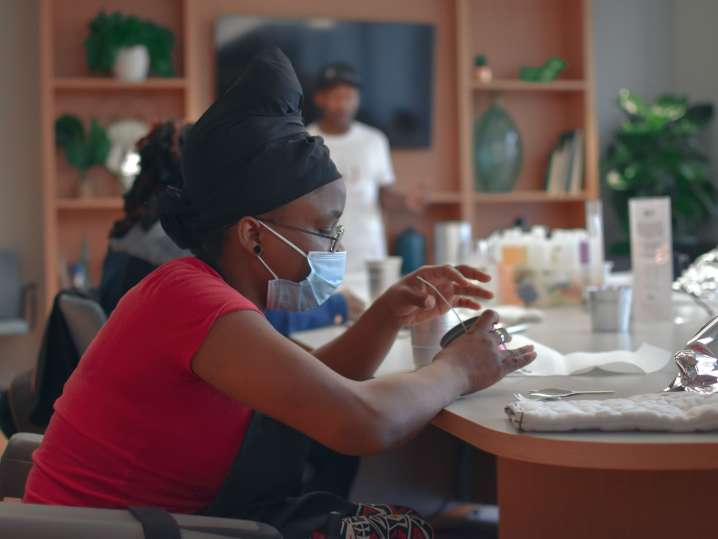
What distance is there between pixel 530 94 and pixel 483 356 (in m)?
4.79

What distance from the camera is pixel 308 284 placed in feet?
4.87

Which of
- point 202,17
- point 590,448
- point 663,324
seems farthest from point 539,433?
point 202,17

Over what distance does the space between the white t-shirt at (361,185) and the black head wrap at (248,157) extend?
3.63m

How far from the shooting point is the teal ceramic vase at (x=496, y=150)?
5730mm

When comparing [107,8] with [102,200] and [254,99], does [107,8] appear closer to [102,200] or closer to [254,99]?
[102,200]

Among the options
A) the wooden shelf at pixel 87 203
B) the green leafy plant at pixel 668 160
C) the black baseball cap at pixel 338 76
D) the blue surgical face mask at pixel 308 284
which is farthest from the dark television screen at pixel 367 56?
the blue surgical face mask at pixel 308 284

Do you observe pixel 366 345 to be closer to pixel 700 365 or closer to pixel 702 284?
pixel 700 365

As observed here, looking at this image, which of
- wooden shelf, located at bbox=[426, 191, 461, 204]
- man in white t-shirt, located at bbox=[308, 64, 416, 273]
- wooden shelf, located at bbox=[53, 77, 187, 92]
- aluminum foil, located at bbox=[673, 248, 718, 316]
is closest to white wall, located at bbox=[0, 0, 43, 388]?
wooden shelf, located at bbox=[53, 77, 187, 92]

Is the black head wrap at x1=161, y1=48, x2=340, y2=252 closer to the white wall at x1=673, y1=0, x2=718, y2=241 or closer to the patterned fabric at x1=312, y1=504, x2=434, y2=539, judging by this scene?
the patterned fabric at x1=312, y1=504, x2=434, y2=539

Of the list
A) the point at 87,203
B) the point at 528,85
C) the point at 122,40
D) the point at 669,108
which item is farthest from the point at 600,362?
the point at 669,108

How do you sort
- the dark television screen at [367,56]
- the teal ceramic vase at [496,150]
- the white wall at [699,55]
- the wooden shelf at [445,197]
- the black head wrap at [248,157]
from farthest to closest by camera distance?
the white wall at [699,55], the teal ceramic vase at [496,150], the wooden shelf at [445,197], the dark television screen at [367,56], the black head wrap at [248,157]

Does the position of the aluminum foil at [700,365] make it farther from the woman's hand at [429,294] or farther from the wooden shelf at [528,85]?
the wooden shelf at [528,85]

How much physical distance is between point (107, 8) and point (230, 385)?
4630 mm

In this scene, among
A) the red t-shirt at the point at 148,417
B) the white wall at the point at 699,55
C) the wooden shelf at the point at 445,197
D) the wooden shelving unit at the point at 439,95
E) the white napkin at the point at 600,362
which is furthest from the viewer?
the white wall at the point at 699,55
